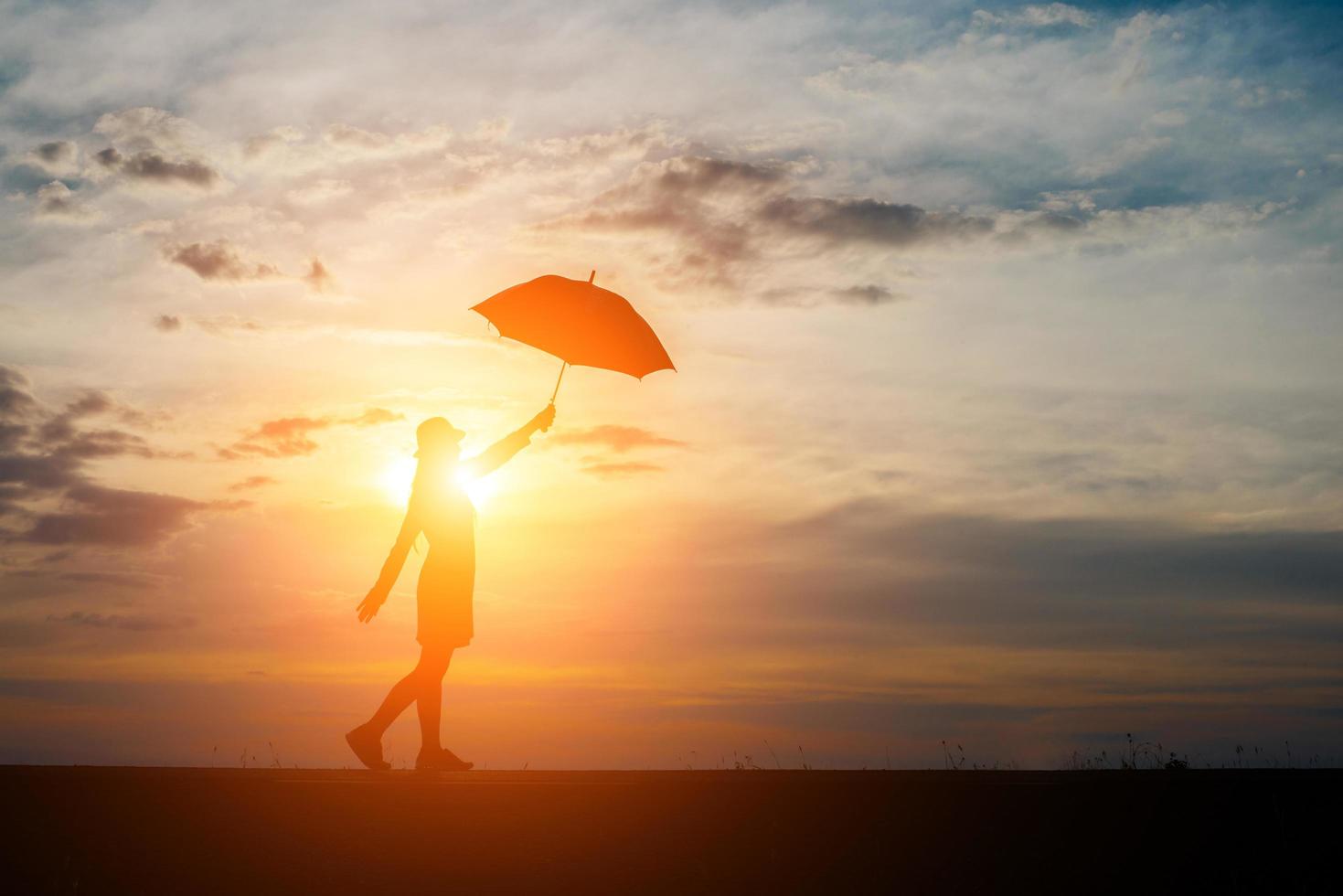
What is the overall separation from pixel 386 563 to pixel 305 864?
17.6ft

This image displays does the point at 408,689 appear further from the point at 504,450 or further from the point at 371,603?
the point at 504,450

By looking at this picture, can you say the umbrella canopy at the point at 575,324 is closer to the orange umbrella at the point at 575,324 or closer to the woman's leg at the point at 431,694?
the orange umbrella at the point at 575,324

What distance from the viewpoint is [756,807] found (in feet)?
26.9

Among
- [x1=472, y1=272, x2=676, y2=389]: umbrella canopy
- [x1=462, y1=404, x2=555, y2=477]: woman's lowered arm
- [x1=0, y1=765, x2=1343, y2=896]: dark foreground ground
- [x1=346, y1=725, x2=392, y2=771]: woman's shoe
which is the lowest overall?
[x1=0, y1=765, x2=1343, y2=896]: dark foreground ground

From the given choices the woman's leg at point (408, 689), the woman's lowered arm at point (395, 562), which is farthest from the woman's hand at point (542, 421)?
the woman's leg at point (408, 689)

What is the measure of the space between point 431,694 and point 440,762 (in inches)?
23.1

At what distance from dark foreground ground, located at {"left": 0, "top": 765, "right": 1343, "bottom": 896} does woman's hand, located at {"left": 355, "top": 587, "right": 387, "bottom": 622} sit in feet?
7.20

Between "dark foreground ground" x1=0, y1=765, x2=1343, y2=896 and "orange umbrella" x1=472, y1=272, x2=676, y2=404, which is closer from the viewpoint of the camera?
"dark foreground ground" x1=0, y1=765, x2=1343, y2=896

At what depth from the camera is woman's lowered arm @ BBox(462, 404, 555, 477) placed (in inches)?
469

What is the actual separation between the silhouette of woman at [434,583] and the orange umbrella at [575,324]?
2.38ft

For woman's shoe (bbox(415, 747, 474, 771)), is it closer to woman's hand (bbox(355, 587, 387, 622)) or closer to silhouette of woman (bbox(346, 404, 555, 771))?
silhouette of woman (bbox(346, 404, 555, 771))

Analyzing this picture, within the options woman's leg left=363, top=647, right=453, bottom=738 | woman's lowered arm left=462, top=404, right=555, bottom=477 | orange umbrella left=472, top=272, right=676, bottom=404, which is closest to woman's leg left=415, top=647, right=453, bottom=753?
woman's leg left=363, top=647, right=453, bottom=738

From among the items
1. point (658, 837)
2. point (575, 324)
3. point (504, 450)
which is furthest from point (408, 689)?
point (658, 837)

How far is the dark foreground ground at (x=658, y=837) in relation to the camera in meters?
6.39
